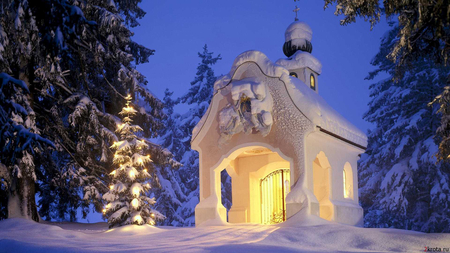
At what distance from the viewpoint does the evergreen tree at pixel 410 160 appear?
68.3ft

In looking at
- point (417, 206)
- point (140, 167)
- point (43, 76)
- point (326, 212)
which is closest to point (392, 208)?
point (417, 206)

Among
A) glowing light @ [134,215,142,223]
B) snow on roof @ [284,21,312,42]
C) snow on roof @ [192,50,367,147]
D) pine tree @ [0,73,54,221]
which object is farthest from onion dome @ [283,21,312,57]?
pine tree @ [0,73,54,221]

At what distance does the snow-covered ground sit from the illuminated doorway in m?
4.63

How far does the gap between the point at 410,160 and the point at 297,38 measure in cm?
761

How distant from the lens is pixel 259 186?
1722 centimetres

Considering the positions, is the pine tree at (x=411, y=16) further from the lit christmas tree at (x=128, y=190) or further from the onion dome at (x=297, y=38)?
the onion dome at (x=297, y=38)

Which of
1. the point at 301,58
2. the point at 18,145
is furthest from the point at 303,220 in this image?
A: the point at 301,58

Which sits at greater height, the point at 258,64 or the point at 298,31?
the point at 298,31

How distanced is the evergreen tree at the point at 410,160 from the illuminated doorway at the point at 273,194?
6.74 meters

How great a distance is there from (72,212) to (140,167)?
5.64 m

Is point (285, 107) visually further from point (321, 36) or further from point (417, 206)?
point (321, 36)

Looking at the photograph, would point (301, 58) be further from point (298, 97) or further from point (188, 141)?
point (188, 141)

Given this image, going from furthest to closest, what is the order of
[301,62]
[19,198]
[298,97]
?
[301,62] → [298,97] → [19,198]

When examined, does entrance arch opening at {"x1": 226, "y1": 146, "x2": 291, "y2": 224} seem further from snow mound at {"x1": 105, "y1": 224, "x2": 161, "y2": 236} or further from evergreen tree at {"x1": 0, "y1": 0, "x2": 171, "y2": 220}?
snow mound at {"x1": 105, "y1": 224, "x2": 161, "y2": 236}
